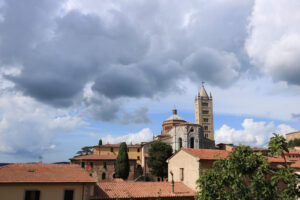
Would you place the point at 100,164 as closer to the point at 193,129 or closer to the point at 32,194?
the point at 193,129

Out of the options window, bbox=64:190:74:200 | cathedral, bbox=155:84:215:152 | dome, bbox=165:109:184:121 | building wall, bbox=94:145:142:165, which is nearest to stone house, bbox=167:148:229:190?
window, bbox=64:190:74:200

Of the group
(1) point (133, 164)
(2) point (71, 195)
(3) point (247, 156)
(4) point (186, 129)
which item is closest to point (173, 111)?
(4) point (186, 129)

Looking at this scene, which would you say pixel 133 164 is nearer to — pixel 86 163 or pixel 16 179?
pixel 86 163

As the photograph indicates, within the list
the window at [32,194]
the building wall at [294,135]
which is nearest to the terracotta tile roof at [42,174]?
the window at [32,194]

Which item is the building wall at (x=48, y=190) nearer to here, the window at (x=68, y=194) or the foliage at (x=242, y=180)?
the window at (x=68, y=194)

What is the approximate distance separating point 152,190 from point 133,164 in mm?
33700

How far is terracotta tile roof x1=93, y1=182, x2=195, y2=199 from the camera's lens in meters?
21.4

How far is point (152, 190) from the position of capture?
23047 mm

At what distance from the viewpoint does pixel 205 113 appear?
3986 inches

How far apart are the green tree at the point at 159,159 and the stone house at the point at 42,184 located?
1207 inches

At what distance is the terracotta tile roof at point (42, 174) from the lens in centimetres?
Result: 1881

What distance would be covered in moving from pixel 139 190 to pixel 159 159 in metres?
28.8

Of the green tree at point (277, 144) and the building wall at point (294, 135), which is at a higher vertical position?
the building wall at point (294, 135)

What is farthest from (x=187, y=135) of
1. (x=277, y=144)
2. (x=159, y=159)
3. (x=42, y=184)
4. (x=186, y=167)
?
(x=277, y=144)
